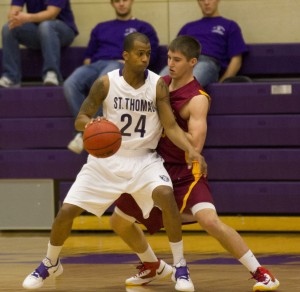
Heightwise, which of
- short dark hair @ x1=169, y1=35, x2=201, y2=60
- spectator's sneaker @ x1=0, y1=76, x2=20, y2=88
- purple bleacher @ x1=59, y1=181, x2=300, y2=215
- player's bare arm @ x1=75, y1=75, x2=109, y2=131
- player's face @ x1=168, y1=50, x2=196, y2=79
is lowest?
purple bleacher @ x1=59, y1=181, x2=300, y2=215

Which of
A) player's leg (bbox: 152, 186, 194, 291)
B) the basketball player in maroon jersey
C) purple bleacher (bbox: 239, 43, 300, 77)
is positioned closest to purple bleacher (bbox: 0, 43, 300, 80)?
purple bleacher (bbox: 239, 43, 300, 77)

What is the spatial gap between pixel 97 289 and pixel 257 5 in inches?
189

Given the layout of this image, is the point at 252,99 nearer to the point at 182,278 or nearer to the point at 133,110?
the point at 133,110

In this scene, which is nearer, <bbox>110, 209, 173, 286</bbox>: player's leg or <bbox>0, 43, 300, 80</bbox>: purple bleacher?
<bbox>110, 209, 173, 286</bbox>: player's leg

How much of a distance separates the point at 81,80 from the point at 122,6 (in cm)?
86

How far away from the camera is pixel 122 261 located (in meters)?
7.07

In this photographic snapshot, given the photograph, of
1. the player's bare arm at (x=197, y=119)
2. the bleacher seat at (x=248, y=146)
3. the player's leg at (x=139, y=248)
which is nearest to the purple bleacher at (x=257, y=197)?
the bleacher seat at (x=248, y=146)

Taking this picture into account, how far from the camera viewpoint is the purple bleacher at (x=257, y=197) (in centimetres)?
851

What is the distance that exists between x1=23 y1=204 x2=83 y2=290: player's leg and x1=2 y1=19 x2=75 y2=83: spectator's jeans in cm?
379

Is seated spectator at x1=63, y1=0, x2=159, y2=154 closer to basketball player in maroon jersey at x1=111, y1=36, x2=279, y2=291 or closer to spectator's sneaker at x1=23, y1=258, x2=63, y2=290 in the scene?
basketball player in maroon jersey at x1=111, y1=36, x2=279, y2=291

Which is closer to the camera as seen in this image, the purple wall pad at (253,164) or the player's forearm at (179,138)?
the player's forearm at (179,138)

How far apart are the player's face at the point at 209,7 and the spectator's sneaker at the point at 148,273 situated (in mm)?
3669

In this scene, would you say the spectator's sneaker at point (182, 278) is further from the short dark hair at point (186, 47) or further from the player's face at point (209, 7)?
the player's face at point (209, 7)

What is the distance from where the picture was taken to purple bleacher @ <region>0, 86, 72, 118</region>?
9.02m
